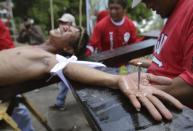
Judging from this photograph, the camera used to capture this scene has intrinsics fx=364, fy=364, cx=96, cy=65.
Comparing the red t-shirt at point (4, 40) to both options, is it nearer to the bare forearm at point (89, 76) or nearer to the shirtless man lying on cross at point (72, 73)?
the shirtless man lying on cross at point (72, 73)

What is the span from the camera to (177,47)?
2014 millimetres

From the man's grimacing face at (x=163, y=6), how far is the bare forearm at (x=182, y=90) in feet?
1.70

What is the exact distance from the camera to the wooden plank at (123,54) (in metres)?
3.13

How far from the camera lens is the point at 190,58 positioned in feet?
6.15

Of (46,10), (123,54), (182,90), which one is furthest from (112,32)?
(46,10)

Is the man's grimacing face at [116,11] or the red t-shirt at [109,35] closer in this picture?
the man's grimacing face at [116,11]

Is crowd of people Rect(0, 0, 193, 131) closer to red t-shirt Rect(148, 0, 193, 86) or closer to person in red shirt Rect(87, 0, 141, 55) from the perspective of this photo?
red t-shirt Rect(148, 0, 193, 86)

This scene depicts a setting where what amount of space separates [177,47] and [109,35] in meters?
2.80

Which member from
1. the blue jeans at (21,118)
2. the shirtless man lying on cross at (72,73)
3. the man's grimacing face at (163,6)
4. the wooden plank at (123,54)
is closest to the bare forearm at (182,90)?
the shirtless man lying on cross at (72,73)

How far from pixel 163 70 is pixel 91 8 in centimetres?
593

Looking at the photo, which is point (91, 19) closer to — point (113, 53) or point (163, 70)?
point (113, 53)

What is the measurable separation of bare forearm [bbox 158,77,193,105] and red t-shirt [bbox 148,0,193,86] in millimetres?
27

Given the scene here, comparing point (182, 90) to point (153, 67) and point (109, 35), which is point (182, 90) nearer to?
point (153, 67)

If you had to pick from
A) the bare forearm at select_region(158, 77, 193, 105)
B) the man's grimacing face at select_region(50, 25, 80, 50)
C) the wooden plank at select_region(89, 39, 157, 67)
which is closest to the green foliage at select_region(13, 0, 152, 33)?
the wooden plank at select_region(89, 39, 157, 67)
